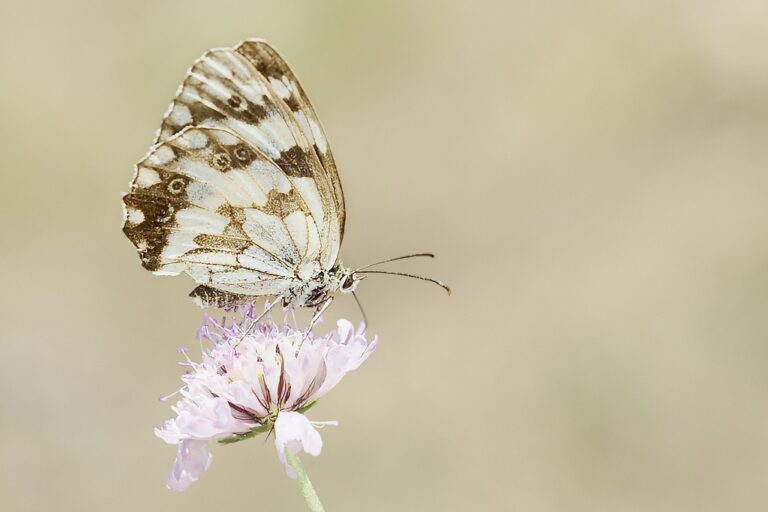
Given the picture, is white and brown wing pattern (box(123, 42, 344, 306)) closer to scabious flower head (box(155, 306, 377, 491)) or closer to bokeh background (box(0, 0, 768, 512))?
scabious flower head (box(155, 306, 377, 491))

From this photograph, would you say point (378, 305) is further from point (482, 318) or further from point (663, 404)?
point (663, 404)

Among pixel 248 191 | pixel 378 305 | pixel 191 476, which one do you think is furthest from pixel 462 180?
pixel 191 476

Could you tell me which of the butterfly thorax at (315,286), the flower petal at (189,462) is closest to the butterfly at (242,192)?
the butterfly thorax at (315,286)

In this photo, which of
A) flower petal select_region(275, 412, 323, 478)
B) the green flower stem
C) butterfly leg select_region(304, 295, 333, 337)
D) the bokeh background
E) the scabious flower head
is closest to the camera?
the green flower stem

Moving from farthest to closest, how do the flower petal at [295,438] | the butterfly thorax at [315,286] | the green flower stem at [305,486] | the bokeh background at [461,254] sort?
the bokeh background at [461,254] → the butterfly thorax at [315,286] → the flower petal at [295,438] → the green flower stem at [305,486]

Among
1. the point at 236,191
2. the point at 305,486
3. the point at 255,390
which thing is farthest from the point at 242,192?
the point at 305,486

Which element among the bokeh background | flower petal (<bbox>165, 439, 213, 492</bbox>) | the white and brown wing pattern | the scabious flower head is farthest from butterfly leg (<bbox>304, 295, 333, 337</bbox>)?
the bokeh background

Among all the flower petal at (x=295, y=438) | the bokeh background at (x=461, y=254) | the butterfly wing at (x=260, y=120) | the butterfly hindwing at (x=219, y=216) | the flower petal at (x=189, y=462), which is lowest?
the bokeh background at (x=461, y=254)

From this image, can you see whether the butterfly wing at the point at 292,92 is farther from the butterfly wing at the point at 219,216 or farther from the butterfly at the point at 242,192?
the butterfly wing at the point at 219,216
